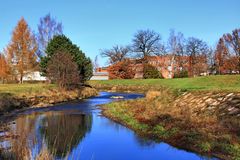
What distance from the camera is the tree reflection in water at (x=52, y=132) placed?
357 inches

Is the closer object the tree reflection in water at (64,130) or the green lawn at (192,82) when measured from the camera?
the tree reflection in water at (64,130)

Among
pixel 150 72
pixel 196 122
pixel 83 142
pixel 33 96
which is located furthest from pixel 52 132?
pixel 150 72

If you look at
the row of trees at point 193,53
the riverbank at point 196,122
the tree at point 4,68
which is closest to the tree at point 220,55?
the row of trees at point 193,53

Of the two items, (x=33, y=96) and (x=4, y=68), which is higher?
(x=4, y=68)

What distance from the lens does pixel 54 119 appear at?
18516mm

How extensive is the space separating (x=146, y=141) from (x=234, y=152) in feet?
12.6

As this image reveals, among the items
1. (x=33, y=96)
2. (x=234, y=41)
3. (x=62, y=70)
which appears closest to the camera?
(x=33, y=96)

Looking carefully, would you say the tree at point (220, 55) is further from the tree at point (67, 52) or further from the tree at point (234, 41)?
the tree at point (67, 52)

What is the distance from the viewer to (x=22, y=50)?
43.9 meters

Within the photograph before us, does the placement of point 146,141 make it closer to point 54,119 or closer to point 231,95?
point 231,95

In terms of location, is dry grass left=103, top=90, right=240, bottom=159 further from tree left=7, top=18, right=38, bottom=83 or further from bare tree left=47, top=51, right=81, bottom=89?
tree left=7, top=18, right=38, bottom=83

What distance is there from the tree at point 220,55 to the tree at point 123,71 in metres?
19.5

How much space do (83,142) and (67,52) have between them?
25.5m

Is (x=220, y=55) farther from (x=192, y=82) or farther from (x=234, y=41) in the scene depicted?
(x=192, y=82)
